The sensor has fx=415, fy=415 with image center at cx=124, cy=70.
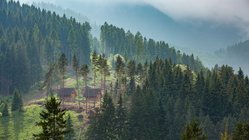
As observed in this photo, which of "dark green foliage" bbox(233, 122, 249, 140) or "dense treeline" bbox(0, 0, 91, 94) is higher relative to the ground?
"dense treeline" bbox(0, 0, 91, 94)

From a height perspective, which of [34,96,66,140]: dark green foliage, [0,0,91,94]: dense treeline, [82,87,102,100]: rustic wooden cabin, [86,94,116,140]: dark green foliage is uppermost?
[0,0,91,94]: dense treeline

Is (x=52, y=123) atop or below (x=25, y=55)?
below

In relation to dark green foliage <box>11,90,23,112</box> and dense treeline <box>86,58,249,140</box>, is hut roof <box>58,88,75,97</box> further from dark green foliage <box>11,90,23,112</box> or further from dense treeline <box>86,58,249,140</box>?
dense treeline <box>86,58,249,140</box>

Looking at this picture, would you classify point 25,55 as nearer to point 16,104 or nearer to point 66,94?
point 66,94

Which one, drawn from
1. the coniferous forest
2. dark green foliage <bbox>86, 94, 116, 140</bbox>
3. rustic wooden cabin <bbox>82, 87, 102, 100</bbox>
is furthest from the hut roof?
dark green foliage <bbox>86, 94, 116, 140</bbox>

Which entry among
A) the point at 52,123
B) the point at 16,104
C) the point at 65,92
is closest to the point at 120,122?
the point at 16,104

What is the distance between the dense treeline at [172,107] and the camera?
340 ft

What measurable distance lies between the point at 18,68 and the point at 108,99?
67360 millimetres

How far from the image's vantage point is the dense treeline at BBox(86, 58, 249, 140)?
4080 inches

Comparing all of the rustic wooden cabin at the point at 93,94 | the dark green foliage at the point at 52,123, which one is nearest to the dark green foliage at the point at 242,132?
the dark green foliage at the point at 52,123

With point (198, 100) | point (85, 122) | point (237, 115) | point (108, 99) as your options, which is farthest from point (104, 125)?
point (237, 115)

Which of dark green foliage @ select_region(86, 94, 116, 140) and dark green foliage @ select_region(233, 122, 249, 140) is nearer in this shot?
dark green foliage @ select_region(233, 122, 249, 140)

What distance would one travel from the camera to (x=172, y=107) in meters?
112

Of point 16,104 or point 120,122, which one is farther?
point 16,104
